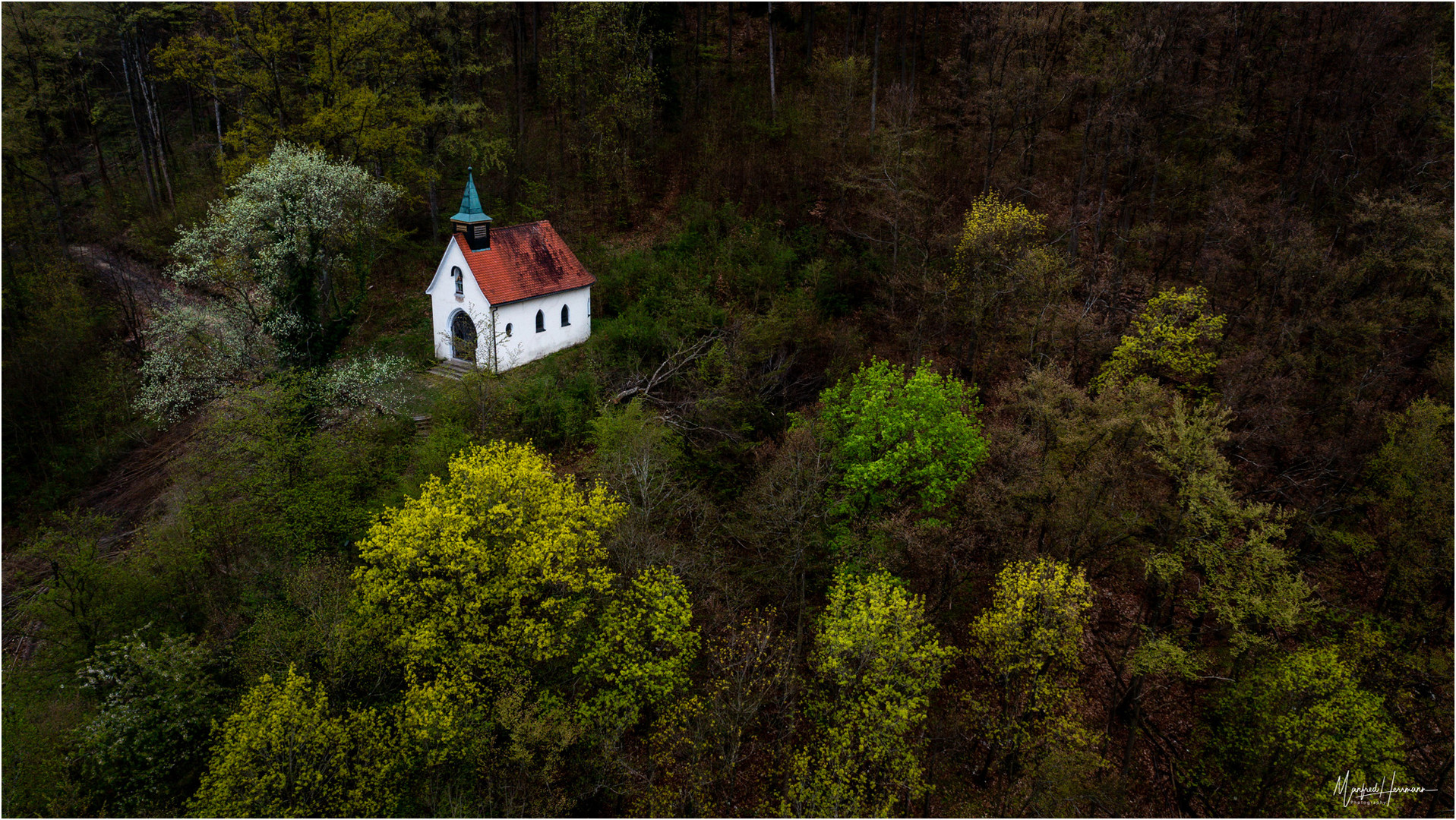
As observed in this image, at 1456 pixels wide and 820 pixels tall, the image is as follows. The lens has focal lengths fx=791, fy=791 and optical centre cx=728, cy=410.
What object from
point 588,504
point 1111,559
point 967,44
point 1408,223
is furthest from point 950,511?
point 967,44

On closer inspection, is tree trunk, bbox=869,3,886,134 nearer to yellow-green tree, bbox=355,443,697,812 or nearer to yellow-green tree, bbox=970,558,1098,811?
yellow-green tree, bbox=970,558,1098,811

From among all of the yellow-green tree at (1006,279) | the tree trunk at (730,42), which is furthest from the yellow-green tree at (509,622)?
the tree trunk at (730,42)

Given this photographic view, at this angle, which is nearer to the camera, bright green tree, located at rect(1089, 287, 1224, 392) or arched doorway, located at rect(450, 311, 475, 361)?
bright green tree, located at rect(1089, 287, 1224, 392)

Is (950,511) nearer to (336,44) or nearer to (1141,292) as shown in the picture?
(1141,292)

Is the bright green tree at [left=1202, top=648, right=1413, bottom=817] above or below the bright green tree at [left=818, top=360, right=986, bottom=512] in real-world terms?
below

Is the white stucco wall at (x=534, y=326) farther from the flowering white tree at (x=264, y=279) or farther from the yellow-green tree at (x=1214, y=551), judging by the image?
the yellow-green tree at (x=1214, y=551)

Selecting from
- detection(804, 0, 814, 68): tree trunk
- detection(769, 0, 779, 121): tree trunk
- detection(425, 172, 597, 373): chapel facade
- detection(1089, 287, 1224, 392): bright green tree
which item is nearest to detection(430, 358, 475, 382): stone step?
detection(425, 172, 597, 373): chapel facade

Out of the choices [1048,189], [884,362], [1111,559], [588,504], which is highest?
[1048,189]
